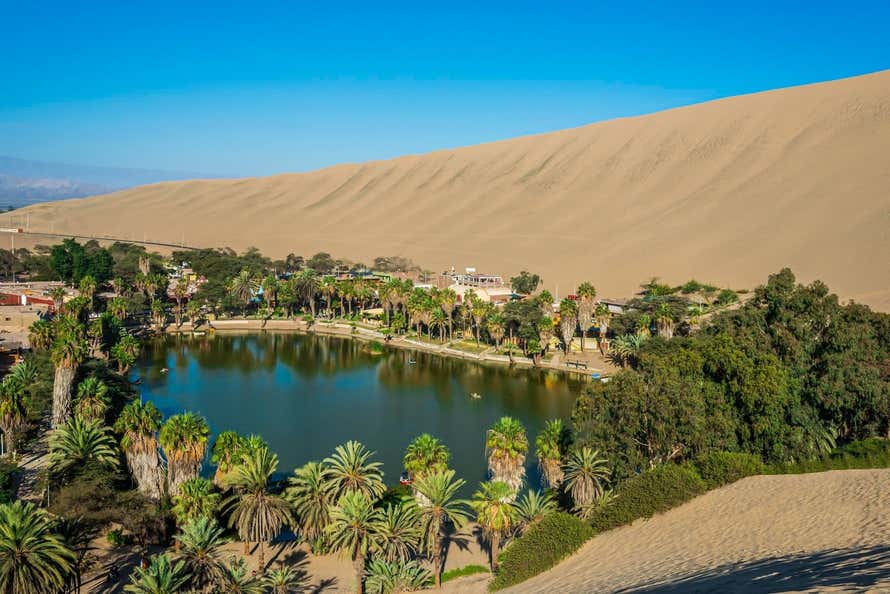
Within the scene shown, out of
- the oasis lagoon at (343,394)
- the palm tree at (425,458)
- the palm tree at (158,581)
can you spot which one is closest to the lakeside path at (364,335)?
the oasis lagoon at (343,394)

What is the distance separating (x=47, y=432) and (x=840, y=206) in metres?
77.4

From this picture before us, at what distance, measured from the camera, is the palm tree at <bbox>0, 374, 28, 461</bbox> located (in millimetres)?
26812

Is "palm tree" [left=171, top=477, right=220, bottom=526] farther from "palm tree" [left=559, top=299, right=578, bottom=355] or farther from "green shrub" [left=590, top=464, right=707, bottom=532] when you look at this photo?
"palm tree" [left=559, top=299, right=578, bottom=355]

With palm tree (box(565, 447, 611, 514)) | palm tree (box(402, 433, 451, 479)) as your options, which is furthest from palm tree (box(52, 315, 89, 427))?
palm tree (box(565, 447, 611, 514))

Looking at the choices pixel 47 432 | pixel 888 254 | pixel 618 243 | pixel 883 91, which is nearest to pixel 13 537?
pixel 47 432

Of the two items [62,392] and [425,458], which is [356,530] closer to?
[425,458]

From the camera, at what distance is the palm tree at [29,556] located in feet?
52.3

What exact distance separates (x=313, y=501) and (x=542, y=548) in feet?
24.5

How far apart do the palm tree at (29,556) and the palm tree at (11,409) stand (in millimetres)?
11621

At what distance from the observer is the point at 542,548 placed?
18.8 meters

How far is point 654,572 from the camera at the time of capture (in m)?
14.6

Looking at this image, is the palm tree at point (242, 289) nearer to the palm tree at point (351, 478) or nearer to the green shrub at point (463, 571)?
the palm tree at point (351, 478)

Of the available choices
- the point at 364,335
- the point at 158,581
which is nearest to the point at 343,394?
the point at 364,335

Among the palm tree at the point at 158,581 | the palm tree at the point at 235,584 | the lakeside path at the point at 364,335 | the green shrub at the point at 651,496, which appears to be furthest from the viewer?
the lakeside path at the point at 364,335
